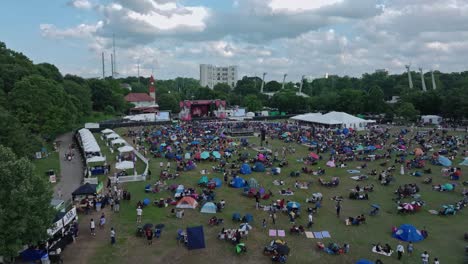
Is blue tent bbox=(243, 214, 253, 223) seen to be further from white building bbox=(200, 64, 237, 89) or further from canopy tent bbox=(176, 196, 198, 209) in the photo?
white building bbox=(200, 64, 237, 89)

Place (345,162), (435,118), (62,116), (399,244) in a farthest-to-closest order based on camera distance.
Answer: (435,118) < (62,116) < (345,162) < (399,244)

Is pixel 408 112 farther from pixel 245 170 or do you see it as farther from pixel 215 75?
pixel 215 75

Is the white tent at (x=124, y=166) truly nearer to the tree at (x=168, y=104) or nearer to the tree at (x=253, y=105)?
the tree at (x=253, y=105)

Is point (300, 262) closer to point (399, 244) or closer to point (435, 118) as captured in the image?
point (399, 244)

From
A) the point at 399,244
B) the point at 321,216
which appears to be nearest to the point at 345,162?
the point at 321,216

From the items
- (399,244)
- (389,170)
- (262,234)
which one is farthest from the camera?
(389,170)

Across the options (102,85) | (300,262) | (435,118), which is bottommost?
(300,262)
